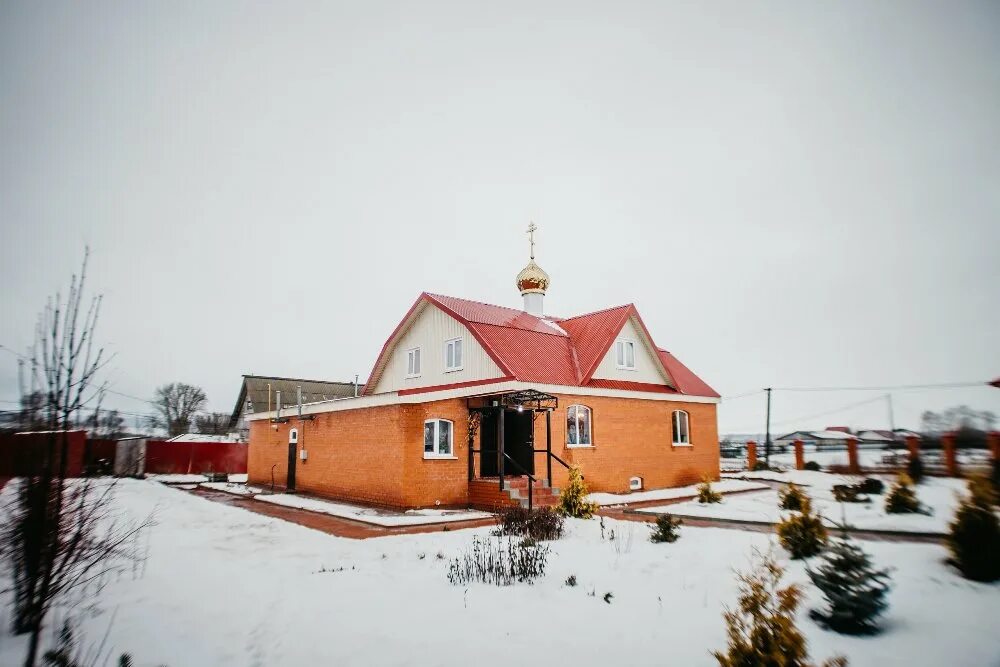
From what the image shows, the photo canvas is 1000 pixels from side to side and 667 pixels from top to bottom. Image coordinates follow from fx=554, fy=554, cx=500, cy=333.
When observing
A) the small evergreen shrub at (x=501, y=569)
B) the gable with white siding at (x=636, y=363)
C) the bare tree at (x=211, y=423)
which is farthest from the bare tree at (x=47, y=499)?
the bare tree at (x=211, y=423)

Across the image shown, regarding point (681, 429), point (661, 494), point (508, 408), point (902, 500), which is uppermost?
point (508, 408)

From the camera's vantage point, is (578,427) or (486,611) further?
(578,427)

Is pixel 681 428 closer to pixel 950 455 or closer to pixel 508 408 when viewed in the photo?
pixel 508 408

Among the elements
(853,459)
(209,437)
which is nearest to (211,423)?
(209,437)

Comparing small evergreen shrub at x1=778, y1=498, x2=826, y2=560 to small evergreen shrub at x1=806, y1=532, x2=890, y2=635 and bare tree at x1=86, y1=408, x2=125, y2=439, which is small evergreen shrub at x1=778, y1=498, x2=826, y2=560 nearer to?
small evergreen shrub at x1=806, y1=532, x2=890, y2=635

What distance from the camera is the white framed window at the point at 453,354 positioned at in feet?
59.9

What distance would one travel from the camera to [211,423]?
57.9 meters

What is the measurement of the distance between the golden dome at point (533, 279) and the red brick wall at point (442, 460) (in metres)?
6.19

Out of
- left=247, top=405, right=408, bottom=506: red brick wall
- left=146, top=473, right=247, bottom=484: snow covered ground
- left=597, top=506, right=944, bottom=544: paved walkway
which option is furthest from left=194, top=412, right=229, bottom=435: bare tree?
left=597, top=506, right=944, bottom=544: paved walkway

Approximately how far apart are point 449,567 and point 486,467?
33.0 feet

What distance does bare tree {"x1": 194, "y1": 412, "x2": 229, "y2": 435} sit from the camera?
2144 inches

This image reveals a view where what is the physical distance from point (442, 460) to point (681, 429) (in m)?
10.5

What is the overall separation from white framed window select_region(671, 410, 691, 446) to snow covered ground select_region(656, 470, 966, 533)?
367 cm

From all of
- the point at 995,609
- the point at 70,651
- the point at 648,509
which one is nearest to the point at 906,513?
the point at 648,509
